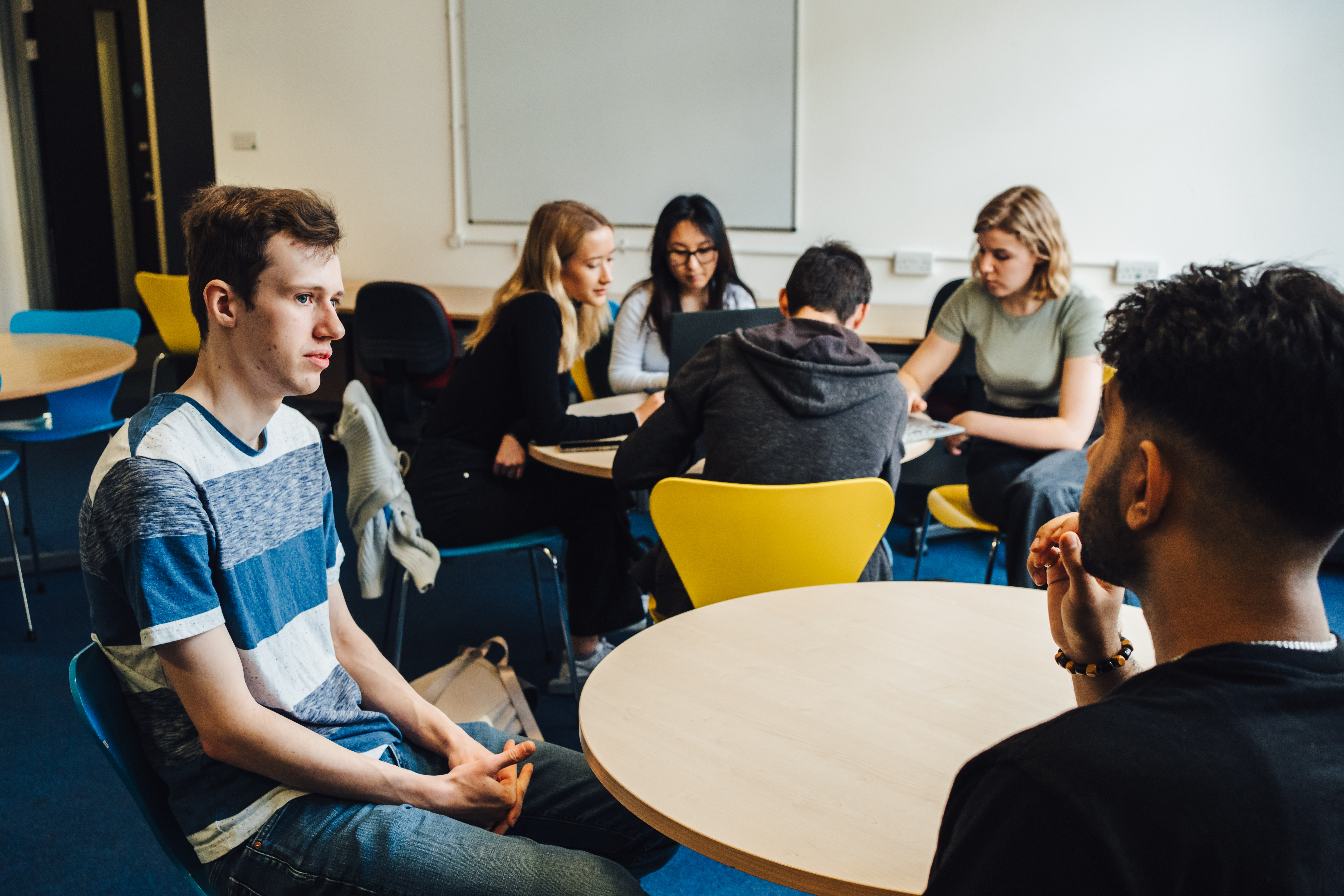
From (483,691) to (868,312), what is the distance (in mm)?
3201

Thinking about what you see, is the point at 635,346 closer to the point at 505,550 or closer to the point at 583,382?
the point at 583,382

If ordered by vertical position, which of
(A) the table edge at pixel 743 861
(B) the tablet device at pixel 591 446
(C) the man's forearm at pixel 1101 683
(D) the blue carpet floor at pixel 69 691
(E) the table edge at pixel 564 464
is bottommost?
(D) the blue carpet floor at pixel 69 691

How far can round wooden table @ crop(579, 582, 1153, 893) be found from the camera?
86 centimetres

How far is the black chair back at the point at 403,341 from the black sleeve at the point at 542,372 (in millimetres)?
1761

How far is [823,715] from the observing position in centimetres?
107

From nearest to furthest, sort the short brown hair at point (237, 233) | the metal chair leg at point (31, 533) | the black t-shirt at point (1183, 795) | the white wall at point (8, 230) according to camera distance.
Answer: the black t-shirt at point (1183, 795), the short brown hair at point (237, 233), the metal chair leg at point (31, 533), the white wall at point (8, 230)

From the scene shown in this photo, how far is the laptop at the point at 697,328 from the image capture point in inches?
93.0

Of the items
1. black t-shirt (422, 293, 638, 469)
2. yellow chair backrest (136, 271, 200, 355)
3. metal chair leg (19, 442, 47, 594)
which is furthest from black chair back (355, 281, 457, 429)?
black t-shirt (422, 293, 638, 469)

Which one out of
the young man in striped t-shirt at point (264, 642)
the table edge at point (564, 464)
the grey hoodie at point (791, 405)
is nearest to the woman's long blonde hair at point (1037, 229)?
the grey hoodie at point (791, 405)

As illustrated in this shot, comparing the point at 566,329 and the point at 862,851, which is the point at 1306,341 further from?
the point at 566,329

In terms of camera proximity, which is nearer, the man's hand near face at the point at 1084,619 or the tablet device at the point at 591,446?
the man's hand near face at the point at 1084,619

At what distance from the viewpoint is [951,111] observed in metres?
4.46

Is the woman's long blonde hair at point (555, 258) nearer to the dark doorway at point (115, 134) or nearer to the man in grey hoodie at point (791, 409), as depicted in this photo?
the man in grey hoodie at point (791, 409)

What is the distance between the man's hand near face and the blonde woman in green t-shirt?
1.45 metres
